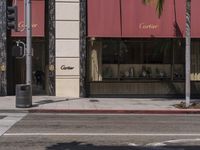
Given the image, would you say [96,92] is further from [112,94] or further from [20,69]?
[20,69]

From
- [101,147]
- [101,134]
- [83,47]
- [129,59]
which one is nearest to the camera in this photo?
[101,147]

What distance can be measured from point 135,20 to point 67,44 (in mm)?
3505

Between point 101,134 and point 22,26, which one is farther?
point 22,26

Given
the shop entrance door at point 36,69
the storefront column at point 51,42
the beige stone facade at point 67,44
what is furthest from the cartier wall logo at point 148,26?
the shop entrance door at point 36,69

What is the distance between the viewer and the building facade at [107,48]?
27500mm

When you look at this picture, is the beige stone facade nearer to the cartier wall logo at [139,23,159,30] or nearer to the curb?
the cartier wall logo at [139,23,159,30]

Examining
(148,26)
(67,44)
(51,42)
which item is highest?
(148,26)

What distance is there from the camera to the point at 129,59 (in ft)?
92.6

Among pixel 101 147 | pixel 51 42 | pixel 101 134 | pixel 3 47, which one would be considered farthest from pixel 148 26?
pixel 101 147

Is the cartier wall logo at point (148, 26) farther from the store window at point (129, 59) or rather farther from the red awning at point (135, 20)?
the store window at point (129, 59)

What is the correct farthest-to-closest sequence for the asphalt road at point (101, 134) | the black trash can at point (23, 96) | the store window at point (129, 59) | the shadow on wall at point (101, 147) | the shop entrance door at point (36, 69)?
the shop entrance door at point (36, 69)
the store window at point (129, 59)
the black trash can at point (23, 96)
the asphalt road at point (101, 134)
the shadow on wall at point (101, 147)

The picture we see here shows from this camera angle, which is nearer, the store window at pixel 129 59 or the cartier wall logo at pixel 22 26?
the cartier wall logo at pixel 22 26

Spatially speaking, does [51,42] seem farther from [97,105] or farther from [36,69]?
[97,105]

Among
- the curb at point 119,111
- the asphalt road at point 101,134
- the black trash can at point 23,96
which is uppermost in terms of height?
the black trash can at point 23,96
